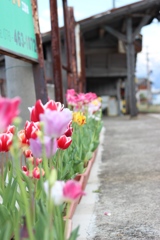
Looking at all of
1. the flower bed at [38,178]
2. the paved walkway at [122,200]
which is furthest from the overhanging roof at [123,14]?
the flower bed at [38,178]

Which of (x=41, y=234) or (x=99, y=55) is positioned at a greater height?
(x=99, y=55)

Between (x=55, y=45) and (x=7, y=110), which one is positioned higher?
(x=55, y=45)

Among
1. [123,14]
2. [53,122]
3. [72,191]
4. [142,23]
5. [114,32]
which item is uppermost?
[123,14]

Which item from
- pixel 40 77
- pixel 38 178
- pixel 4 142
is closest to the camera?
pixel 4 142

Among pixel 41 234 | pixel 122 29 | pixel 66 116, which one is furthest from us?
pixel 122 29

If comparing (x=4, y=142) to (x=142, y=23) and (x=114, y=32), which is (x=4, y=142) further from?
(x=142, y=23)

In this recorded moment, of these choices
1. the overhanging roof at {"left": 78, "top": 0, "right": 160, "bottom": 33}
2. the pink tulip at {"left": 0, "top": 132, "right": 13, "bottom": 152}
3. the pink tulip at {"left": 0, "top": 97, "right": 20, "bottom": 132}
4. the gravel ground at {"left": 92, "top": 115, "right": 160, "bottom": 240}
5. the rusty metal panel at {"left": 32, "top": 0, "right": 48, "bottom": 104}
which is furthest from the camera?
the overhanging roof at {"left": 78, "top": 0, "right": 160, "bottom": 33}

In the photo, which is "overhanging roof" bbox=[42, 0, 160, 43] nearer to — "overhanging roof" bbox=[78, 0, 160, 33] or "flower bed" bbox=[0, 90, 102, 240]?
"overhanging roof" bbox=[78, 0, 160, 33]

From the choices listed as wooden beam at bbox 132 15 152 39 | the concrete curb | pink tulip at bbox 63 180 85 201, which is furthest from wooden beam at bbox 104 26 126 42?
pink tulip at bbox 63 180 85 201

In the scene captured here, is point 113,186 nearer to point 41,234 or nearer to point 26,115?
point 26,115

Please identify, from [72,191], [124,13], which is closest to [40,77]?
[72,191]

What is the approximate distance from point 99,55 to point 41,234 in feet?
52.5

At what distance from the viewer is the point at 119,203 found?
9.42 feet

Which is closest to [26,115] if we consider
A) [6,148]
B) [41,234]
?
[6,148]
